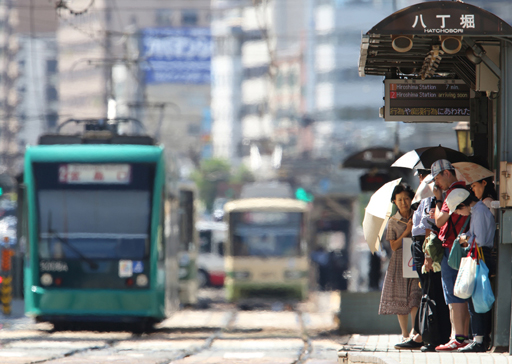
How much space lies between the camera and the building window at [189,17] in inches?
4114

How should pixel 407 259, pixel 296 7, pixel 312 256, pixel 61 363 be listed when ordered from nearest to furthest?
1. pixel 407 259
2. pixel 61 363
3. pixel 312 256
4. pixel 296 7

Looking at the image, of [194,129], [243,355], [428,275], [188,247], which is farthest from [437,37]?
[194,129]

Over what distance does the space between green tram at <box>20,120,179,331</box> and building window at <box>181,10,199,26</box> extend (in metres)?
90.6

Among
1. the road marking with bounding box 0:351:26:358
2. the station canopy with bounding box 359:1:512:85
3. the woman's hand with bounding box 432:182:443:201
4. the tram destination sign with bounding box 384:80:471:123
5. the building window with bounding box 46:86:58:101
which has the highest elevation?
the building window with bounding box 46:86:58:101

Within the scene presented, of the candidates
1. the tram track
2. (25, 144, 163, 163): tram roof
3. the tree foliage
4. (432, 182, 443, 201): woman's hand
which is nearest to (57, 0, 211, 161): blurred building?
the tree foliage

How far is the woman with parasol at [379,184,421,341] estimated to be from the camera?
970 centimetres

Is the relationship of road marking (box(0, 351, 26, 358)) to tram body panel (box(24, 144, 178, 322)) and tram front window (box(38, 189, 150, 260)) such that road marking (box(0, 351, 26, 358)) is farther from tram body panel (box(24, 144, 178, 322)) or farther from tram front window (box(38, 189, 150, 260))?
tram front window (box(38, 189, 150, 260))

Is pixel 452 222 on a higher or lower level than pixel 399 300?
higher

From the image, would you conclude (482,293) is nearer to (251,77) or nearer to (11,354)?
(11,354)

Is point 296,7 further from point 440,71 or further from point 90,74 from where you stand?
point 440,71

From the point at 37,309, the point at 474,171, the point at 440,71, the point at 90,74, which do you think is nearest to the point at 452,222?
the point at 474,171

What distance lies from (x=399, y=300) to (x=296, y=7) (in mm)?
77541

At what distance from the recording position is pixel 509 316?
330 inches

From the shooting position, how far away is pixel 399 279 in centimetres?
972
